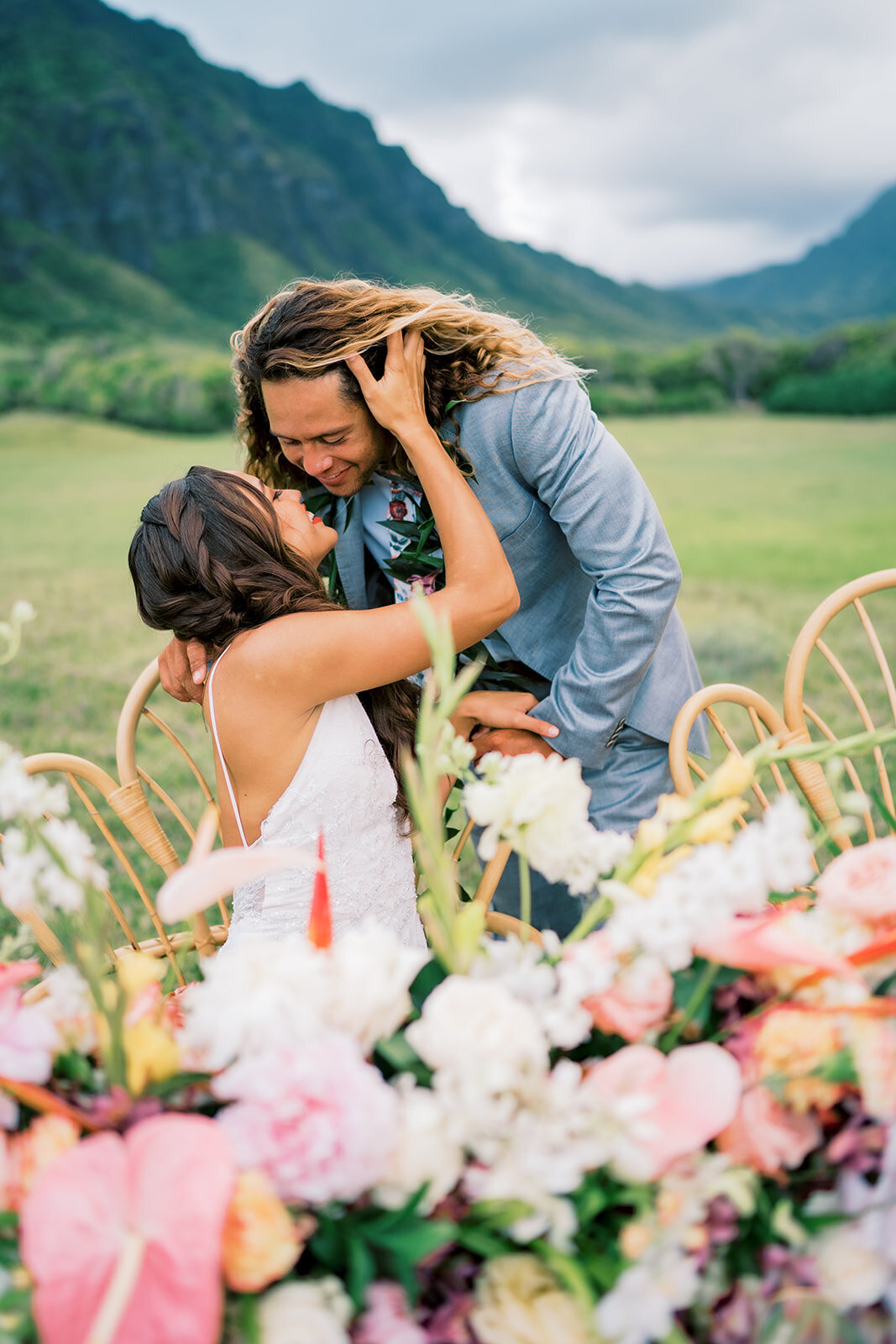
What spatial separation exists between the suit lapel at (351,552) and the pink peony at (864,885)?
1.56 m

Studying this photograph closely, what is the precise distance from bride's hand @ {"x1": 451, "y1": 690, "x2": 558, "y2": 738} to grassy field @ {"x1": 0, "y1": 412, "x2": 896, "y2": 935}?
774 millimetres

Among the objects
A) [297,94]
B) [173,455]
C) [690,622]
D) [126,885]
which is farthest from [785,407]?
[297,94]

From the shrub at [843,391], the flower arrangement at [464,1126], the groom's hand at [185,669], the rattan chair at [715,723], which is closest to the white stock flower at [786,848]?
the flower arrangement at [464,1126]

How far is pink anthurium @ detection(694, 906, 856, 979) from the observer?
0.73m

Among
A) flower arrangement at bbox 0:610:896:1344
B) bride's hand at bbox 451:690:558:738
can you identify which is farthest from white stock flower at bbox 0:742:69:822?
bride's hand at bbox 451:690:558:738

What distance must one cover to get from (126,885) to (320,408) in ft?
8.03

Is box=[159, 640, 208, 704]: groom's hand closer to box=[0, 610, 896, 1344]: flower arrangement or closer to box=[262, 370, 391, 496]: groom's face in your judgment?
box=[262, 370, 391, 496]: groom's face

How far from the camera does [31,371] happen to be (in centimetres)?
3350

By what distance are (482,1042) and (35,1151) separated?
14.3 inches

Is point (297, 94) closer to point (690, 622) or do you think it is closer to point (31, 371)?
point (31, 371)

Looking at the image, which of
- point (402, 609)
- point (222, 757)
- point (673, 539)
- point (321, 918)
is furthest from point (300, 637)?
point (673, 539)

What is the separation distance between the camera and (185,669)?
6.03 ft

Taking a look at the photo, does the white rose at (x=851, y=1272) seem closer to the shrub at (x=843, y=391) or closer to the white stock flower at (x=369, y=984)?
the white stock flower at (x=369, y=984)

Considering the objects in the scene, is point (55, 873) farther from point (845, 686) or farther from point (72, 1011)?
point (845, 686)
